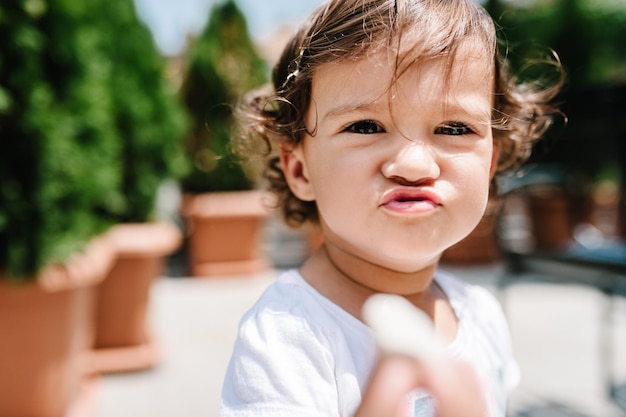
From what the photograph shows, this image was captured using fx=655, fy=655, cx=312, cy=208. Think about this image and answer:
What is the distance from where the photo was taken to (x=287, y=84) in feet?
3.76

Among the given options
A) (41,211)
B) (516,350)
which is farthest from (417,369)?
(516,350)

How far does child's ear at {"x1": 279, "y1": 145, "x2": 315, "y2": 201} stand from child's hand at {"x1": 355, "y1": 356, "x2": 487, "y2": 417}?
1.59 ft

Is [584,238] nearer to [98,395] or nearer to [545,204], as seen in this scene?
[545,204]

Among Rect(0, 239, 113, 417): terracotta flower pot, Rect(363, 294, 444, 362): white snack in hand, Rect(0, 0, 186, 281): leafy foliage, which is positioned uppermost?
Rect(363, 294, 444, 362): white snack in hand

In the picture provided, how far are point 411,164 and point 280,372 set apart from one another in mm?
343

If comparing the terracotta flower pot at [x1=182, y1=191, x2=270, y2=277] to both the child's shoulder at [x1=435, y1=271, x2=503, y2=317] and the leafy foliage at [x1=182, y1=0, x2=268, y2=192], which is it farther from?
the child's shoulder at [x1=435, y1=271, x2=503, y2=317]

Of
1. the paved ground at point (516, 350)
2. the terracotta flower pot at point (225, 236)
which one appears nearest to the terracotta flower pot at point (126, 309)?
the paved ground at point (516, 350)

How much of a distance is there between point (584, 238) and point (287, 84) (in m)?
7.70

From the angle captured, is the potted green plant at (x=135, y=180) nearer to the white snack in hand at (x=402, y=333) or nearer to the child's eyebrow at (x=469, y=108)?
the child's eyebrow at (x=469, y=108)

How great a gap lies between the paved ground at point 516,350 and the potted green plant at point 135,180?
0.23 m

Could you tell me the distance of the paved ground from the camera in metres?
3.28

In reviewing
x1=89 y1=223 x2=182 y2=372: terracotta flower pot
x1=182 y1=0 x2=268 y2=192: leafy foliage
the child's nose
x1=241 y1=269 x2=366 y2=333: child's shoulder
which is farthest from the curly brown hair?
x1=182 y1=0 x2=268 y2=192: leafy foliage

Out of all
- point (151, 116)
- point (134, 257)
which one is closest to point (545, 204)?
point (151, 116)

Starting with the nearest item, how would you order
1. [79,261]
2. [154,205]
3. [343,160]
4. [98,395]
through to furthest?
[343,160]
[79,261]
[98,395]
[154,205]
